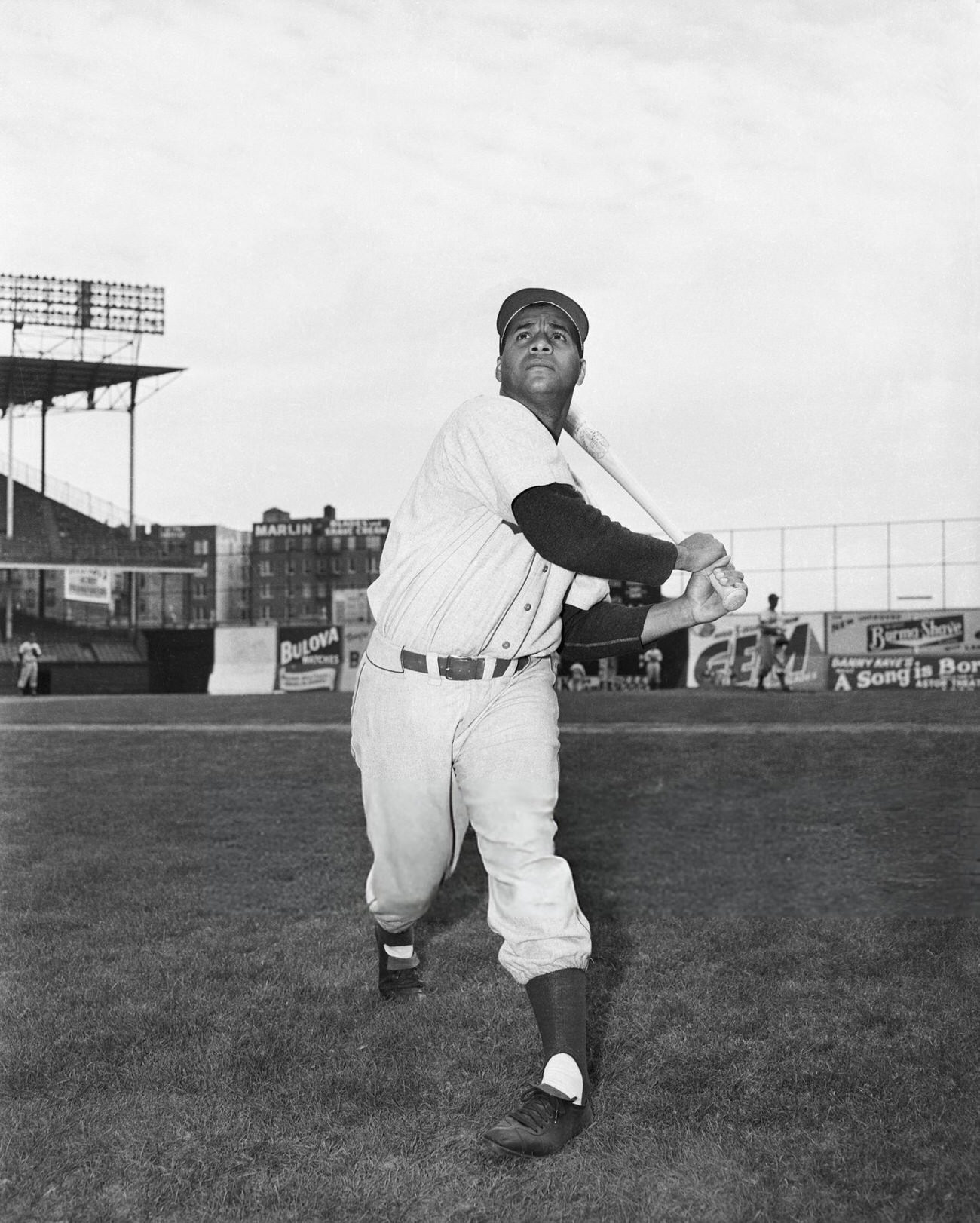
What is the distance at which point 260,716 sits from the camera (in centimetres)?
1800

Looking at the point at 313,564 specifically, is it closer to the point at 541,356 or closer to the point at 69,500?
the point at 69,500

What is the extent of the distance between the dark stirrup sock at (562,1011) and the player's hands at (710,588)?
102 cm

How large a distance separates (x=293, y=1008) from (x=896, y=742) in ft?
29.4

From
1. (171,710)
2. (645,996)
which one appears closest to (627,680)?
(171,710)

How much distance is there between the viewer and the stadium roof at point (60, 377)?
45.1m

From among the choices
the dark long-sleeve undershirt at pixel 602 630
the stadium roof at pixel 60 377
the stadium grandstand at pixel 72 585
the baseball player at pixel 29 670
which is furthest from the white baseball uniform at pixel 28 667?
the dark long-sleeve undershirt at pixel 602 630

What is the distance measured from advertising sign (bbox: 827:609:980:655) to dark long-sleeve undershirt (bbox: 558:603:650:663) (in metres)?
26.3

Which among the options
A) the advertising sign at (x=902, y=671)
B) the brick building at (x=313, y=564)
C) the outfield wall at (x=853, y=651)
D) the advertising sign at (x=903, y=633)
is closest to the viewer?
the advertising sign at (x=902, y=671)

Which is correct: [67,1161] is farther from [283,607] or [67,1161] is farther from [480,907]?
[283,607]

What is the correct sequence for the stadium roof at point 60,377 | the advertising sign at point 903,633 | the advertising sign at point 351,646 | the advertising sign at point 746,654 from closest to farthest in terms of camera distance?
the advertising sign at point 903,633
the advertising sign at point 746,654
the advertising sign at point 351,646
the stadium roof at point 60,377

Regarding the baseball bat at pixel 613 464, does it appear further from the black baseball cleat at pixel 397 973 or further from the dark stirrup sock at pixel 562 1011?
the black baseball cleat at pixel 397 973

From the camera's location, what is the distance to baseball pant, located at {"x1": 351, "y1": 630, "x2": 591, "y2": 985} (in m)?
3.01


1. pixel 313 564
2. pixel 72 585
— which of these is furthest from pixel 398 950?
pixel 313 564

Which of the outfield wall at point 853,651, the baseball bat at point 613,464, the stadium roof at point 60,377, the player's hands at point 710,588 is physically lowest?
the outfield wall at point 853,651
